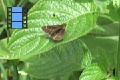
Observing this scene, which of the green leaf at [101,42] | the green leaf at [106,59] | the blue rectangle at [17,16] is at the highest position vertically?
the blue rectangle at [17,16]

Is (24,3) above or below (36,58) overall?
above

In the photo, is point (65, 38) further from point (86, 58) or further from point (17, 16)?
point (17, 16)

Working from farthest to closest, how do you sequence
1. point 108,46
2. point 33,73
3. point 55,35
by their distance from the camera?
point 108,46, point 33,73, point 55,35

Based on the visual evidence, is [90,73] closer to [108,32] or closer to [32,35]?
[32,35]

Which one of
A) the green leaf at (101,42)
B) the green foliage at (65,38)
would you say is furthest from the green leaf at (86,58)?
the green leaf at (101,42)

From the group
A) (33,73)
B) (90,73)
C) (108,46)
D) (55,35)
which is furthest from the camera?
(108,46)

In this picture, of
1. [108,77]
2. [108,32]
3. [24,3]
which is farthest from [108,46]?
[108,77]

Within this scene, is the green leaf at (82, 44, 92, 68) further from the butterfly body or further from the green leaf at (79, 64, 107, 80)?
the butterfly body
